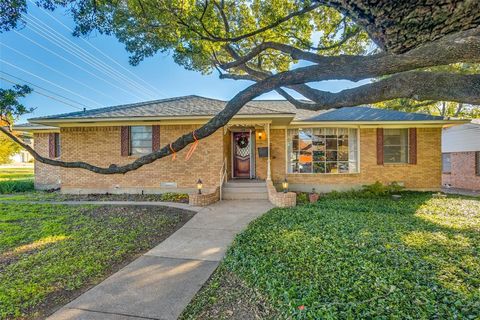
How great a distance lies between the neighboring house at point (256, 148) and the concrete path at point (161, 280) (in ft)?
16.0

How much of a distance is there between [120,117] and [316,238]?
29.5 feet

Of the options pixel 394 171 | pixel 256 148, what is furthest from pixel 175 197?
pixel 394 171

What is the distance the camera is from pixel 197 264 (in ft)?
13.5

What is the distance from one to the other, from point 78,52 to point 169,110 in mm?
25868

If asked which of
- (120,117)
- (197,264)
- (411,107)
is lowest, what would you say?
(197,264)

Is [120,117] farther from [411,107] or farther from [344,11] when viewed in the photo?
[411,107]

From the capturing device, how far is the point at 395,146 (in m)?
11.4

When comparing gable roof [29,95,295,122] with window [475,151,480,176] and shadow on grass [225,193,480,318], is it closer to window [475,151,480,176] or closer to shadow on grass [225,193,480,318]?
shadow on grass [225,193,480,318]

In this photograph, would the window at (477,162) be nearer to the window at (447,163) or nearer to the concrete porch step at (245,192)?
the window at (447,163)

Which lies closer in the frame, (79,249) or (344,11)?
(344,11)

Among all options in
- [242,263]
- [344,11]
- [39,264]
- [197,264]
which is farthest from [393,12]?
[39,264]

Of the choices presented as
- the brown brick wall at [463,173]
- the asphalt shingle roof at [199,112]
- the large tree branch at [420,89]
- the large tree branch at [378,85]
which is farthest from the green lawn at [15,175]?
the brown brick wall at [463,173]

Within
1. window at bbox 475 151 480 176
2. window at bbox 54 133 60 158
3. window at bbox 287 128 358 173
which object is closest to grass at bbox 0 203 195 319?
window at bbox 54 133 60 158

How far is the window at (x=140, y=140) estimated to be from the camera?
35.4 feet
